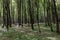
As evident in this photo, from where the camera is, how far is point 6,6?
21656mm

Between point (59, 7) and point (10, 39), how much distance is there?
1198 inches

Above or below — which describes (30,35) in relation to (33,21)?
below

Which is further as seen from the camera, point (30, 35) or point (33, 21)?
point (33, 21)

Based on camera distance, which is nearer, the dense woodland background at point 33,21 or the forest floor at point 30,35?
the forest floor at point 30,35

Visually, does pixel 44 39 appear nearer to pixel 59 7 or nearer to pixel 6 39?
pixel 6 39

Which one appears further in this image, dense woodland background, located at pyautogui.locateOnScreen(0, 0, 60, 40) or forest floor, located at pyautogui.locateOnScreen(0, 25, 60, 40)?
dense woodland background, located at pyautogui.locateOnScreen(0, 0, 60, 40)

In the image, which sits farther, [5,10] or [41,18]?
[41,18]

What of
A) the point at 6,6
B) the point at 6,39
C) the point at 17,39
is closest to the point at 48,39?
the point at 17,39

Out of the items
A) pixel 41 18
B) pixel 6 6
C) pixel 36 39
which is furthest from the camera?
pixel 41 18

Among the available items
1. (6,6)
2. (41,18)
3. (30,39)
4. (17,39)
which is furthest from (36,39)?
(41,18)

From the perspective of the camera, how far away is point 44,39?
14.2m

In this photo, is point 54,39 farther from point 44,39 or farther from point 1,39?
point 1,39

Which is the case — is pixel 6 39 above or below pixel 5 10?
below

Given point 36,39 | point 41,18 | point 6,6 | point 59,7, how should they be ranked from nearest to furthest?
point 36,39 < point 6,6 < point 59,7 < point 41,18
